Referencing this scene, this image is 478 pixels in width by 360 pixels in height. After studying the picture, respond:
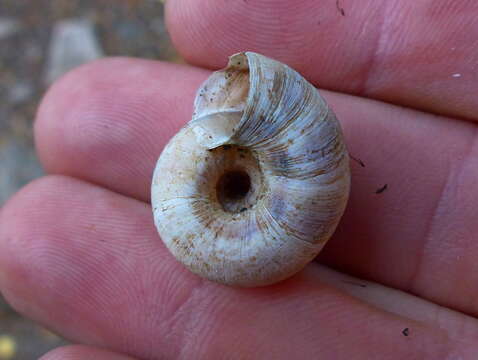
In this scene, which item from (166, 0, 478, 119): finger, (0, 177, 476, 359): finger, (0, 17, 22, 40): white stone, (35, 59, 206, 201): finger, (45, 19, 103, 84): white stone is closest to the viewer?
(0, 177, 476, 359): finger

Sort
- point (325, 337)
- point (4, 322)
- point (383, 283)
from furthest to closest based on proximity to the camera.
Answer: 1. point (4, 322)
2. point (383, 283)
3. point (325, 337)

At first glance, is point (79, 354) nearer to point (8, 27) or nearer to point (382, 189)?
point (382, 189)

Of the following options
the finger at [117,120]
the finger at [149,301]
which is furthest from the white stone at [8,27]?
the finger at [149,301]

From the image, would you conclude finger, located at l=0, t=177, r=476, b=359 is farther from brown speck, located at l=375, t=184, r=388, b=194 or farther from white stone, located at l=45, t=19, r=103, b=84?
white stone, located at l=45, t=19, r=103, b=84

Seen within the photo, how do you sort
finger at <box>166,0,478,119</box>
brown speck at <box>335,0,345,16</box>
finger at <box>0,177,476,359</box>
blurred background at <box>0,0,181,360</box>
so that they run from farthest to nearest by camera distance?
blurred background at <box>0,0,181,360</box>, brown speck at <box>335,0,345,16</box>, finger at <box>166,0,478,119</box>, finger at <box>0,177,476,359</box>

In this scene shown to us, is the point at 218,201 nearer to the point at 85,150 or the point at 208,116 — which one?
the point at 208,116

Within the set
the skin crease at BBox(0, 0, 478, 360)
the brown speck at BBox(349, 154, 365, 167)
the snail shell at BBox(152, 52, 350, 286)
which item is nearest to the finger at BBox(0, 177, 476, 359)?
the skin crease at BBox(0, 0, 478, 360)

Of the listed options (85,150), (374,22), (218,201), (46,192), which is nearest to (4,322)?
(46,192)

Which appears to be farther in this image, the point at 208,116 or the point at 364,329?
the point at 364,329
